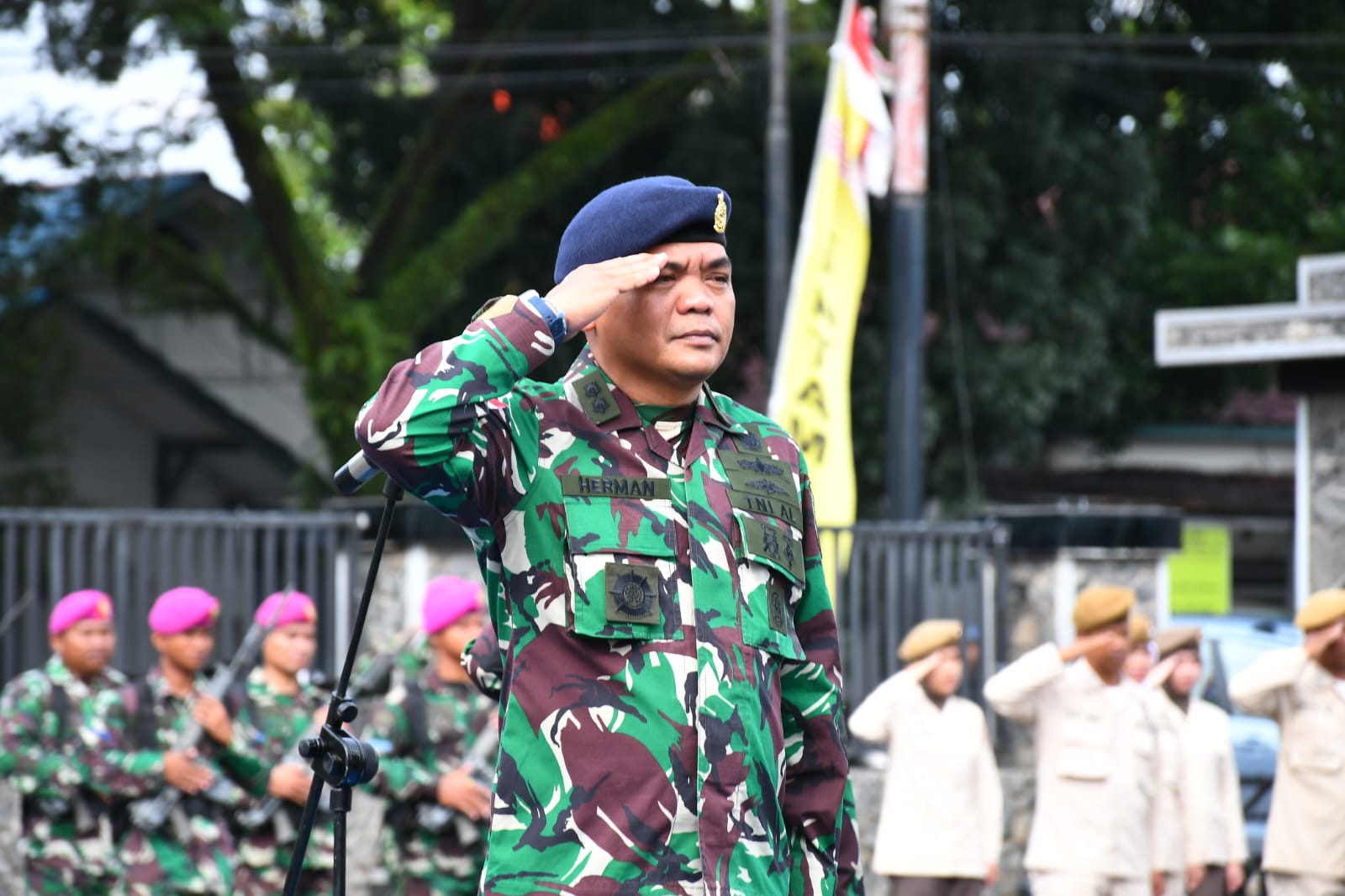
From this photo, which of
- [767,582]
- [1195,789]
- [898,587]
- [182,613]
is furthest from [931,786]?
[767,582]

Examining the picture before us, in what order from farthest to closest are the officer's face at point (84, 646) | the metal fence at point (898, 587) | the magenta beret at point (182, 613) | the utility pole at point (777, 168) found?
the utility pole at point (777, 168)
the metal fence at point (898, 587)
the officer's face at point (84, 646)
the magenta beret at point (182, 613)

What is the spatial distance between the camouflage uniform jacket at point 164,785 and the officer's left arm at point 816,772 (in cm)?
496

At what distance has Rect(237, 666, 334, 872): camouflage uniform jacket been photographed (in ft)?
24.6

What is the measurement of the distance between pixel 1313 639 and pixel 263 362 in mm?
15656

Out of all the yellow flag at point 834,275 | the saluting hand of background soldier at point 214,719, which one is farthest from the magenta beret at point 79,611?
the yellow flag at point 834,275

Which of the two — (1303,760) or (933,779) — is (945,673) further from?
(1303,760)

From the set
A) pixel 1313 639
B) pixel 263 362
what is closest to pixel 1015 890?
pixel 1313 639

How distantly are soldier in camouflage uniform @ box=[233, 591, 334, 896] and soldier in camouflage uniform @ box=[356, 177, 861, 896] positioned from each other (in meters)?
4.63

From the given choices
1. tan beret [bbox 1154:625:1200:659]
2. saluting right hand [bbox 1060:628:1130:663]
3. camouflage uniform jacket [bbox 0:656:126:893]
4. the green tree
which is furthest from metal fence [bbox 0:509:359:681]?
the green tree

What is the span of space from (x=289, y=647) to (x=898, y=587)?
3659mm

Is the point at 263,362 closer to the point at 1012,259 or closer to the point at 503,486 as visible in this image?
the point at 1012,259

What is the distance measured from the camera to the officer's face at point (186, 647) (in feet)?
25.6

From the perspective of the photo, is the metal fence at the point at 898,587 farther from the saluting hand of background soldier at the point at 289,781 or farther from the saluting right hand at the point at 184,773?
the saluting right hand at the point at 184,773

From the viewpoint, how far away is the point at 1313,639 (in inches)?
314
